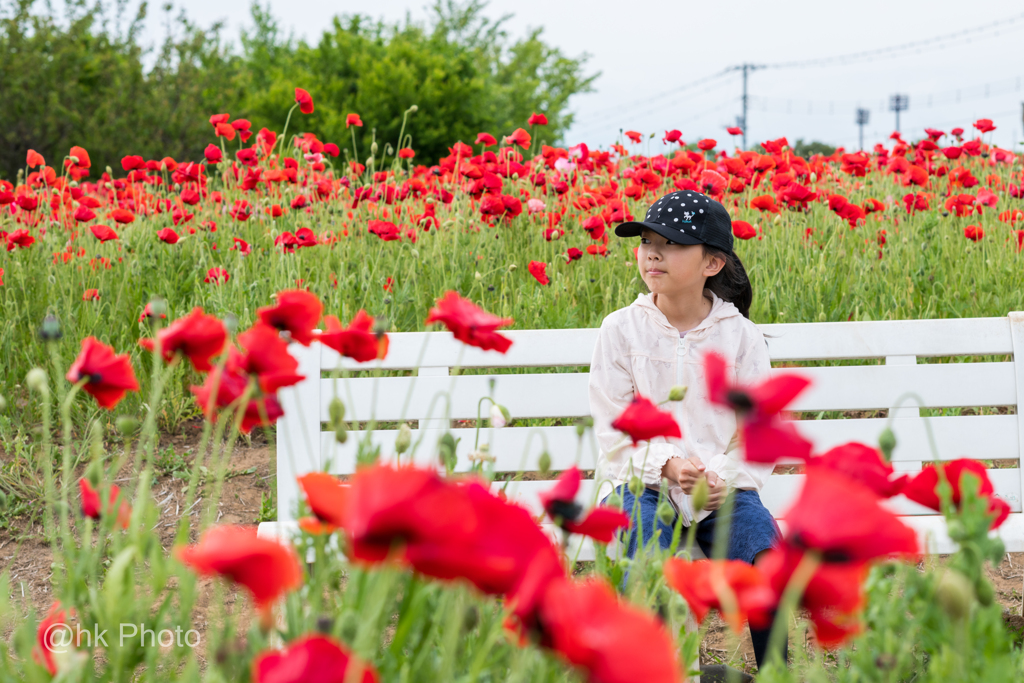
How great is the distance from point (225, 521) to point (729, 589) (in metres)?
1.97

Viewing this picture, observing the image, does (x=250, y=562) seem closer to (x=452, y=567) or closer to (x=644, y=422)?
(x=452, y=567)

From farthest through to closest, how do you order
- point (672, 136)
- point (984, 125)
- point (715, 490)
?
point (984, 125)
point (672, 136)
point (715, 490)

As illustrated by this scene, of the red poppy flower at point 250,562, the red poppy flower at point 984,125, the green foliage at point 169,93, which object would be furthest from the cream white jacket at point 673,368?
the green foliage at point 169,93

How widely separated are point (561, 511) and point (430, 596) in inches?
6.8

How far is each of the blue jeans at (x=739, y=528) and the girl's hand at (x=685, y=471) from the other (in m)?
0.07

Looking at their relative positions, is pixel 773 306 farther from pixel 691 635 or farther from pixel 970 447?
pixel 691 635

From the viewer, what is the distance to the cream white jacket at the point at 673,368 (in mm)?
1937

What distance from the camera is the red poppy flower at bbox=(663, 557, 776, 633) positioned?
56cm

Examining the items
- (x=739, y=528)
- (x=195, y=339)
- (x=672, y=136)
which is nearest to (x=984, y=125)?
(x=672, y=136)

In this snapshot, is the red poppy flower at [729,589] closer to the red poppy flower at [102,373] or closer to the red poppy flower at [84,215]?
the red poppy flower at [102,373]

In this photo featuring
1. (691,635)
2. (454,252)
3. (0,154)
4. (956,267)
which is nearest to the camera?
(691,635)

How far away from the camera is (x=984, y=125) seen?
4.12 meters

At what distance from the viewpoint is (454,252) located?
295cm

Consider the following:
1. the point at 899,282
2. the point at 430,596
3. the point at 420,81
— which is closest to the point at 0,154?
the point at 420,81
